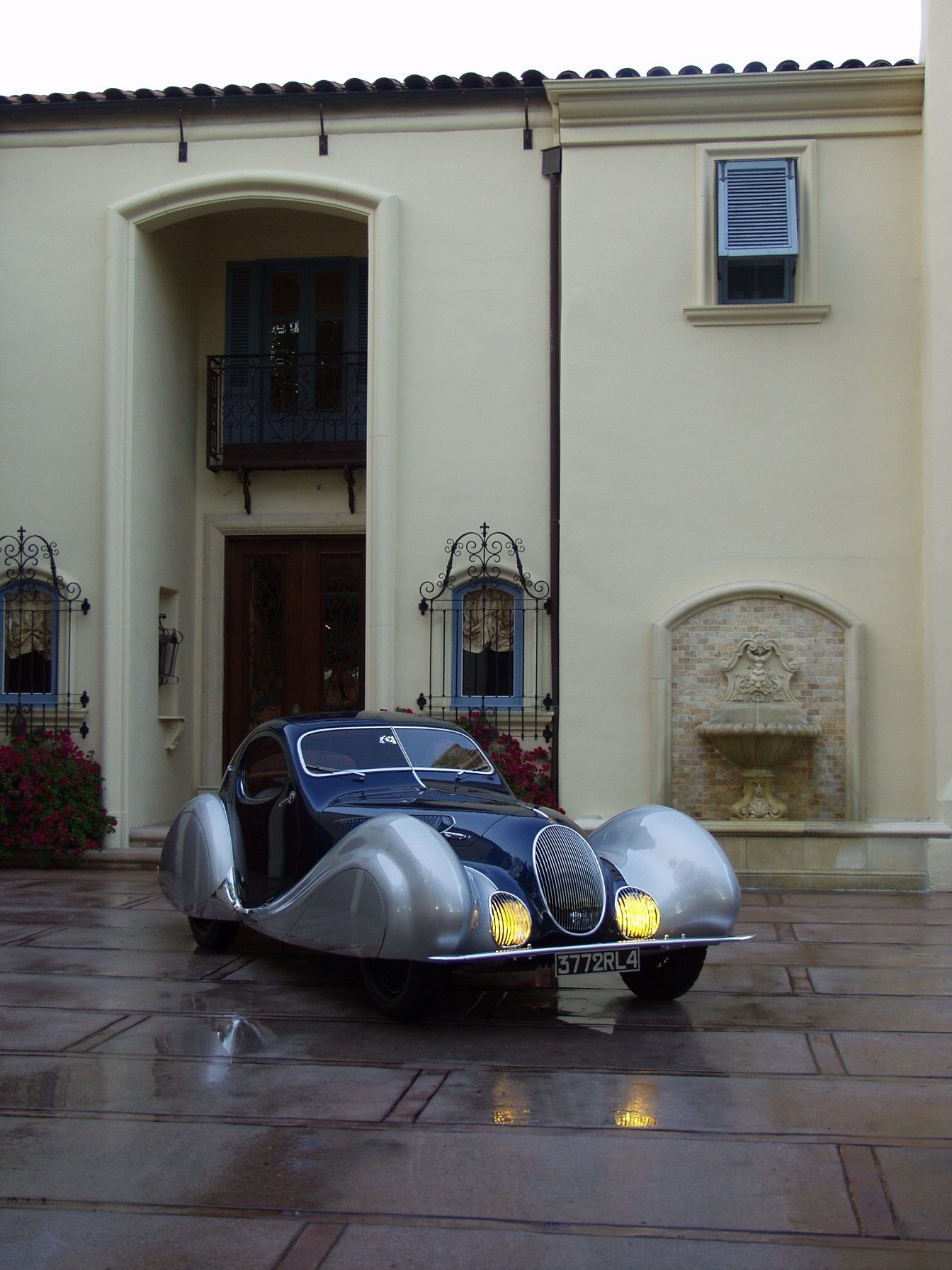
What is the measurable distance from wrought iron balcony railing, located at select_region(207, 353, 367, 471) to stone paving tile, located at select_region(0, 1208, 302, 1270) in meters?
9.95

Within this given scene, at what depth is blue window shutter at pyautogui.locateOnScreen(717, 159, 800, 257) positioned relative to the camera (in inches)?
439

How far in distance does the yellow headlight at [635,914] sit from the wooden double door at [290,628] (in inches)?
287

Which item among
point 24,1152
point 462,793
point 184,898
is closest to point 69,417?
point 184,898

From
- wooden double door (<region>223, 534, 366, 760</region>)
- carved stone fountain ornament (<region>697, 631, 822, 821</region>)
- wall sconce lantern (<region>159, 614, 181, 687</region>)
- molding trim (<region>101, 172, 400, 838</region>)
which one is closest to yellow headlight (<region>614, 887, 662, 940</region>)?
carved stone fountain ornament (<region>697, 631, 822, 821</region>)

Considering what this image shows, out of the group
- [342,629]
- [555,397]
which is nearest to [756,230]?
[555,397]

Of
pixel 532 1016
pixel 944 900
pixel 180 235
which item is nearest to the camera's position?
pixel 532 1016

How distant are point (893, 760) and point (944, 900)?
1.40 m

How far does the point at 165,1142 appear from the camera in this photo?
4254 millimetres

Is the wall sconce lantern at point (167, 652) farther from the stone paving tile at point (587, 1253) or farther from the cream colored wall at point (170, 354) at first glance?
the stone paving tile at point (587, 1253)

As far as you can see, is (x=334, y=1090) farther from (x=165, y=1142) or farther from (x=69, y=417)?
(x=69, y=417)

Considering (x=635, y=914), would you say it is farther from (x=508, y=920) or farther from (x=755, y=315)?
(x=755, y=315)

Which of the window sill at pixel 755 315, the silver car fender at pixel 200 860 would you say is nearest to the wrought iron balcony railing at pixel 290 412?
the window sill at pixel 755 315

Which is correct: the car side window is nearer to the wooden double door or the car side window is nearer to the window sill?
the wooden double door

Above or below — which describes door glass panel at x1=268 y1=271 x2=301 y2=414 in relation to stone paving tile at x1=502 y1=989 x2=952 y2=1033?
above
